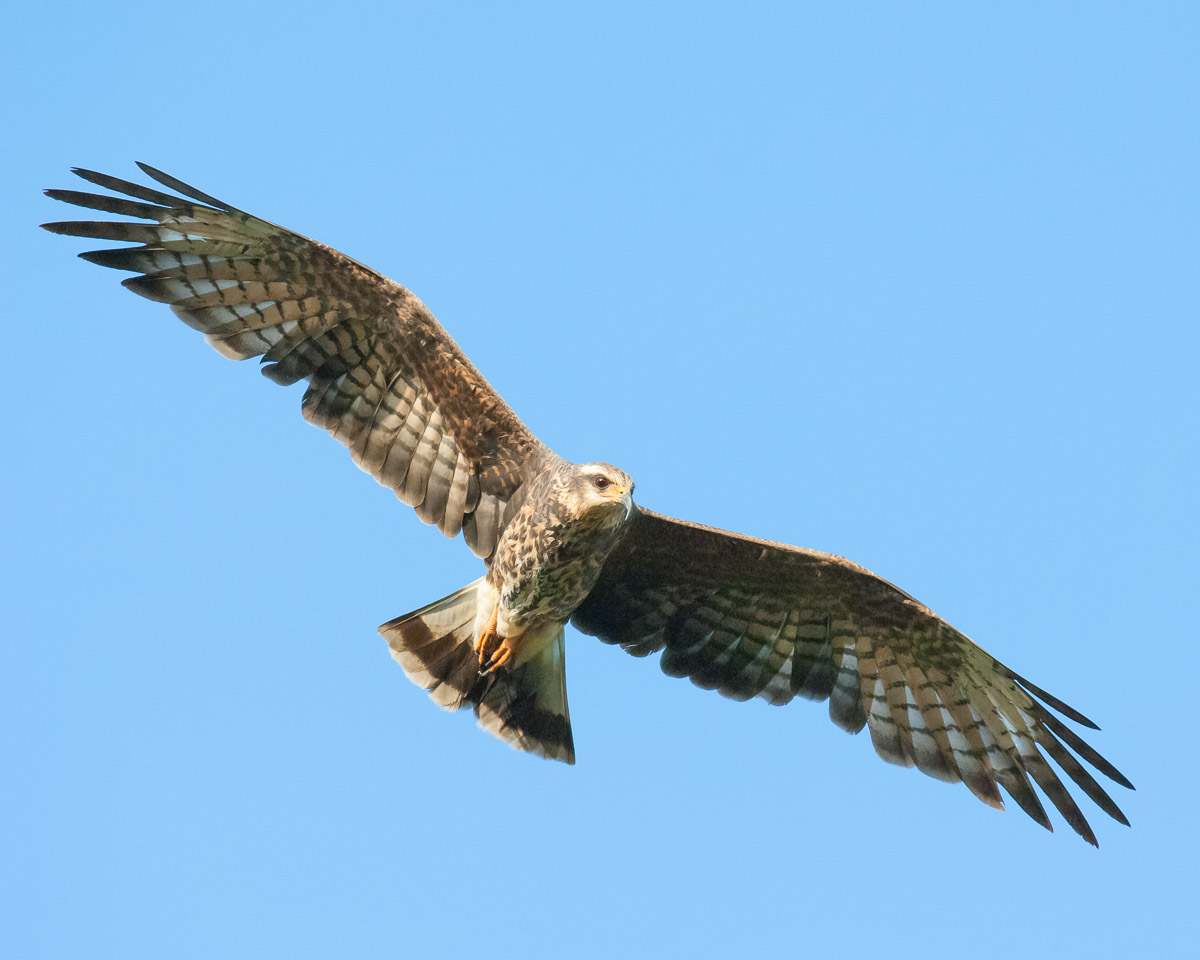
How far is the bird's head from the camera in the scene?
7.88 metres

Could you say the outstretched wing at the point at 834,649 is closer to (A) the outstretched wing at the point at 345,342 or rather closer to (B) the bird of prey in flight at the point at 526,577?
(B) the bird of prey in flight at the point at 526,577

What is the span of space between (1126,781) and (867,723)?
1.57 meters

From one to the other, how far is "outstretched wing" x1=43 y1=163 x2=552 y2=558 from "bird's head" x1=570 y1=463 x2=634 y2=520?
72 centimetres

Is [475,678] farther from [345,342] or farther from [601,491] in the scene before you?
[345,342]

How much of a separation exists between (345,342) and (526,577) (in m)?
1.81

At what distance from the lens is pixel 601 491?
7906 mm

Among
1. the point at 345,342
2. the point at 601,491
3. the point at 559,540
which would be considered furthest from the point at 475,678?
the point at 345,342

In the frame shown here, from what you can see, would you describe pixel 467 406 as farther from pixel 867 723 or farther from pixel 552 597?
pixel 867 723

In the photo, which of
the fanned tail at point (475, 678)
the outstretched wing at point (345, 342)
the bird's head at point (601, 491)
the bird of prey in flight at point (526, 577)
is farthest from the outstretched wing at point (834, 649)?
the outstretched wing at point (345, 342)

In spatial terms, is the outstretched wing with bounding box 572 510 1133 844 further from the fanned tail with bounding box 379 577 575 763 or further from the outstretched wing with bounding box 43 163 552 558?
the outstretched wing with bounding box 43 163 552 558

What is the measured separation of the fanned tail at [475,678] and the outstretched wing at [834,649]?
50 centimetres

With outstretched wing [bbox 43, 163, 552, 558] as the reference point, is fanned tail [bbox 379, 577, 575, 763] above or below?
below

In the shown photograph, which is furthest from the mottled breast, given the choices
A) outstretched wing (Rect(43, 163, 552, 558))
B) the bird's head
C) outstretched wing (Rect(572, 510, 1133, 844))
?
outstretched wing (Rect(572, 510, 1133, 844))

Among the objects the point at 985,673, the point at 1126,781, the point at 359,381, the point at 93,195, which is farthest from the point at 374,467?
the point at 1126,781
